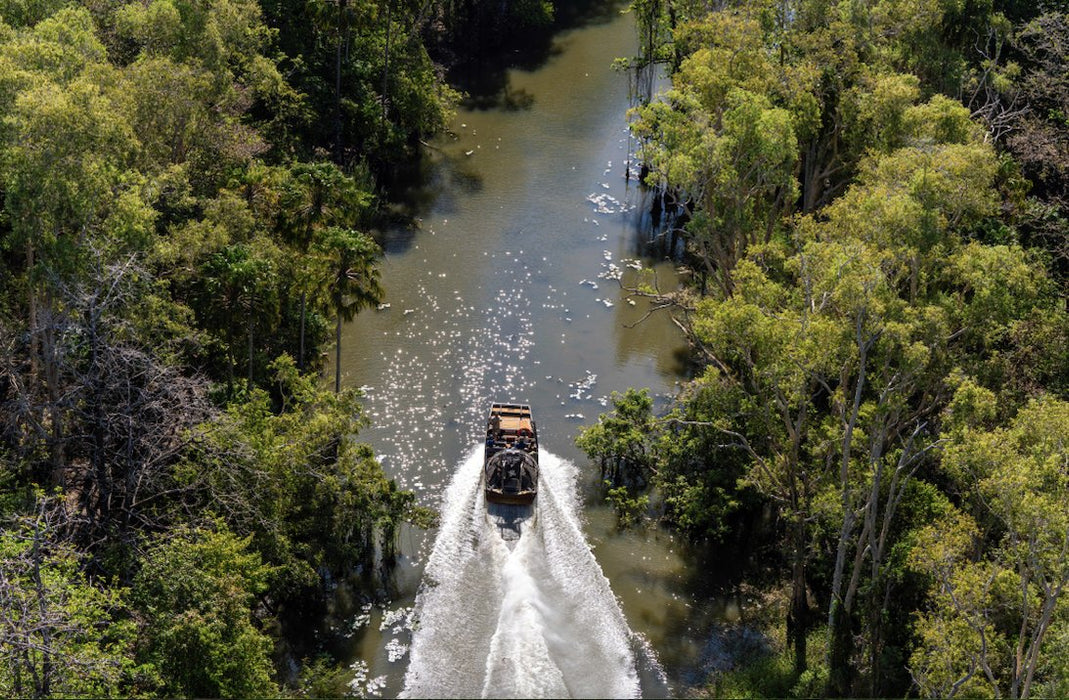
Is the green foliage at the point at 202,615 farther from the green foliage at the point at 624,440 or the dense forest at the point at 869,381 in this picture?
the green foliage at the point at 624,440

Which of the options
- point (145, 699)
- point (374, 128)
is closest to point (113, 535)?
point (145, 699)

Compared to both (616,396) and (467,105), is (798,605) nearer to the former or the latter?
(616,396)

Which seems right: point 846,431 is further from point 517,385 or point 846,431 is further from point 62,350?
point 62,350

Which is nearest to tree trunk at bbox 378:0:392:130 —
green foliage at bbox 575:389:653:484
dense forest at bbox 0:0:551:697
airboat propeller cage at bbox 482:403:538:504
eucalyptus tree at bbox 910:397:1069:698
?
dense forest at bbox 0:0:551:697

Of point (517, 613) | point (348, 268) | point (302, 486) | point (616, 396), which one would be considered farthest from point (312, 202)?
point (517, 613)

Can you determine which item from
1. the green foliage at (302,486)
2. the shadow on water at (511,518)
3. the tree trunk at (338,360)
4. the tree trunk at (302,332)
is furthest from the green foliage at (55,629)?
the tree trunk at (338,360)

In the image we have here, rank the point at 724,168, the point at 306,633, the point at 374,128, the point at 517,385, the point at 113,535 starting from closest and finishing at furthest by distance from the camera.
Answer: the point at 113,535 < the point at 306,633 < the point at 724,168 < the point at 517,385 < the point at 374,128
